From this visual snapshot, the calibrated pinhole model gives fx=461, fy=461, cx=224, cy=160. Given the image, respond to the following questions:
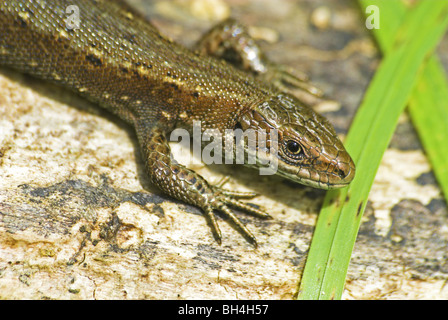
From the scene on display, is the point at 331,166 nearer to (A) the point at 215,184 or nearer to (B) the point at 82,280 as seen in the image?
(A) the point at 215,184

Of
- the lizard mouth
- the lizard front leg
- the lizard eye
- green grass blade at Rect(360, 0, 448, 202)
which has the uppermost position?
green grass blade at Rect(360, 0, 448, 202)

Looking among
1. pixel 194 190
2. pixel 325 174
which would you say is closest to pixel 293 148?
pixel 325 174

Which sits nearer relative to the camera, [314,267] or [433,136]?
[314,267]

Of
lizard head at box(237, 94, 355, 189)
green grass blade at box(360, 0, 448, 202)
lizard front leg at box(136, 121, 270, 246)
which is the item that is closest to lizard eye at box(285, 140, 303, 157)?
lizard head at box(237, 94, 355, 189)

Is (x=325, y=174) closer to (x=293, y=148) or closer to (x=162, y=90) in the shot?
(x=293, y=148)

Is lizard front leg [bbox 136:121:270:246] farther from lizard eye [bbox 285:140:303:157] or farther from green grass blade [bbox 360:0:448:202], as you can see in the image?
green grass blade [bbox 360:0:448:202]

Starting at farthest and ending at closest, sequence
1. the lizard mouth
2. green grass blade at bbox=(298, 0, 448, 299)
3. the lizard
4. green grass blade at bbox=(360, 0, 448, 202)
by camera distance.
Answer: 1. green grass blade at bbox=(360, 0, 448, 202)
2. the lizard
3. the lizard mouth
4. green grass blade at bbox=(298, 0, 448, 299)

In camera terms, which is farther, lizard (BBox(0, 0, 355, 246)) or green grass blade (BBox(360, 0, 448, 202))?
green grass blade (BBox(360, 0, 448, 202))
